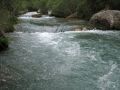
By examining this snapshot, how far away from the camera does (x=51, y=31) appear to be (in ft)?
76.7

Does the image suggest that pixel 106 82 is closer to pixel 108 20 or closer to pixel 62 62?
pixel 62 62

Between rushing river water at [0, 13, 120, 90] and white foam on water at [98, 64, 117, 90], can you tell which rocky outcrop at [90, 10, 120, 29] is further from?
white foam on water at [98, 64, 117, 90]

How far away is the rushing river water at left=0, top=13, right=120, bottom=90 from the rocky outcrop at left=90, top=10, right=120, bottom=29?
412cm

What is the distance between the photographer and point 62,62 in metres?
13.1

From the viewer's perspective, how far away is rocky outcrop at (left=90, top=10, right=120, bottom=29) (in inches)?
965

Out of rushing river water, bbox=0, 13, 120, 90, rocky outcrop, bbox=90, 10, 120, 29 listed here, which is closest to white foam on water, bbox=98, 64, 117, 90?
rushing river water, bbox=0, 13, 120, 90

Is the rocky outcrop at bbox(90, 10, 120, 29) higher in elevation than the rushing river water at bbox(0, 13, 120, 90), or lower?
higher

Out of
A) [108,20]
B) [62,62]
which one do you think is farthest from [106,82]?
[108,20]

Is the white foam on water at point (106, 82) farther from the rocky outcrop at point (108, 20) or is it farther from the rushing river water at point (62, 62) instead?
the rocky outcrop at point (108, 20)

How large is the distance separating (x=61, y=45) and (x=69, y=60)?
3.70 m

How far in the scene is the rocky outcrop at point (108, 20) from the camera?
24500 mm

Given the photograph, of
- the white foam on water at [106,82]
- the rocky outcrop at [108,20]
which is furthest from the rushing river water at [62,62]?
the rocky outcrop at [108,20]

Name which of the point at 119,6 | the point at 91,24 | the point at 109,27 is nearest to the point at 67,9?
the point at 119,6

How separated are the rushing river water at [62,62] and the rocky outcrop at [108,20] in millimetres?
4115
